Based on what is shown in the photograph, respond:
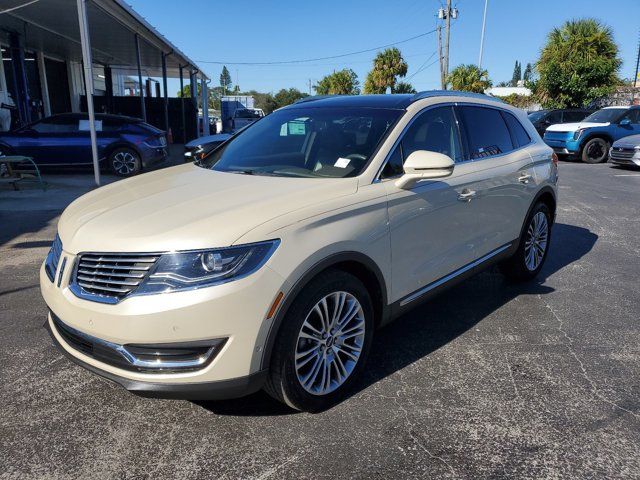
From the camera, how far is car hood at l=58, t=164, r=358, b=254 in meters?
2.34

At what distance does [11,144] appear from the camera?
1177cm

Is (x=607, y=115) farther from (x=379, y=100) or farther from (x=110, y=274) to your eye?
(x=110, y=274)

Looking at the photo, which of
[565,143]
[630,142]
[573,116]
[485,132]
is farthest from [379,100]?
[573,116]

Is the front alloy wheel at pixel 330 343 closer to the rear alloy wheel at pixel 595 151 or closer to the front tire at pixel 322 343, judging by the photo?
the front tire at pixel 322 343

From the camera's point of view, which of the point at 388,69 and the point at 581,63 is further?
the point at 388,69

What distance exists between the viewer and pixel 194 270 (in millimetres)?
2271

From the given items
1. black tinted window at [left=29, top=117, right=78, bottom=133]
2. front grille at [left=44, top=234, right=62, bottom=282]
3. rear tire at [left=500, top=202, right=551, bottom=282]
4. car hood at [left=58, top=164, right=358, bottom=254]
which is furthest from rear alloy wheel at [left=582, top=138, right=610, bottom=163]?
front grille at [left=44, top=234, right=62, bottom=282]

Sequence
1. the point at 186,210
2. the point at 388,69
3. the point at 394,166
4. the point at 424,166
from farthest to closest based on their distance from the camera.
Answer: the point at 388,69, the point at 394,166, the point at 424,166, the point at 186,210

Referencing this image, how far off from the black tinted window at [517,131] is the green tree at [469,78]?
114 ft

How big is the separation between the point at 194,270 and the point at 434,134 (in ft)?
7.03

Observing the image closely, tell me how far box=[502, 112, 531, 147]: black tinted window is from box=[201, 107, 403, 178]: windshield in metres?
1.76

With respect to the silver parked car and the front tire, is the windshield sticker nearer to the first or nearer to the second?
the front tire

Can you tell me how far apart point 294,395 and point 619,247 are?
17.9ft

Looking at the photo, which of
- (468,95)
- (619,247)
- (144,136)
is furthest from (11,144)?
(619,247)
